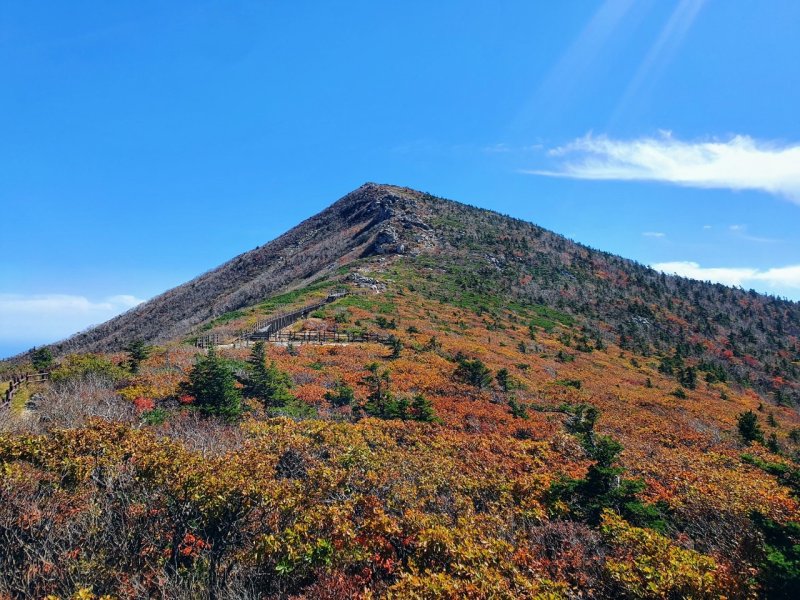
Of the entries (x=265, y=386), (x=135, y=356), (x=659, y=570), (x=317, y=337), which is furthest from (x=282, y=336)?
(x=659, y=570)

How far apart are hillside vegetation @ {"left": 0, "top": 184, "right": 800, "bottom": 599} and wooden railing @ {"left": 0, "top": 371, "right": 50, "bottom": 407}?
1.50 m

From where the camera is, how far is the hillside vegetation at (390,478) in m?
6.21

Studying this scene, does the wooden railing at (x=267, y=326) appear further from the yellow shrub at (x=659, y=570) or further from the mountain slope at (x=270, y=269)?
the yellow shrub at (x=659, y=570)

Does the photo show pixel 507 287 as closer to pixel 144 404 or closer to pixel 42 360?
pixel 42 360

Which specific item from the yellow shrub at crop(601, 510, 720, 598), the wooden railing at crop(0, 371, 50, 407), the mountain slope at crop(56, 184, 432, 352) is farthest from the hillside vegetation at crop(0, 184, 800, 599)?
the mountain slope at crop(56, 184, 432, 352)

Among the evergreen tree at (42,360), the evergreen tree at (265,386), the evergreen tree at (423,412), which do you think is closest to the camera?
the evergreen tree at (423,412)

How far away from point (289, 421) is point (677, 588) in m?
10.1

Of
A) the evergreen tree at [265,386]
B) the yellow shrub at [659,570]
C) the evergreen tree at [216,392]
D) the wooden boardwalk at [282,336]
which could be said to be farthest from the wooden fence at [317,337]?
the yellow shrub at [659,570]

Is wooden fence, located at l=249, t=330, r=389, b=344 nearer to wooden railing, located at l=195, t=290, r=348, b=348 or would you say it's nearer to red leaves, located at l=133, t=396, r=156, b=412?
wooden railing, located at l=195, t=290, r=348, b=348

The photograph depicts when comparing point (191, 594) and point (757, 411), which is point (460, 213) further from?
point (191, 594)

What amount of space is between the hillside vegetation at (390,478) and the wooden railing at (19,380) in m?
1.50

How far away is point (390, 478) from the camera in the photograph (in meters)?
9.38

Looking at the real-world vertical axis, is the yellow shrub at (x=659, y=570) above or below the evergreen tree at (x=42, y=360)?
below

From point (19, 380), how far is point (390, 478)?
854 inches
